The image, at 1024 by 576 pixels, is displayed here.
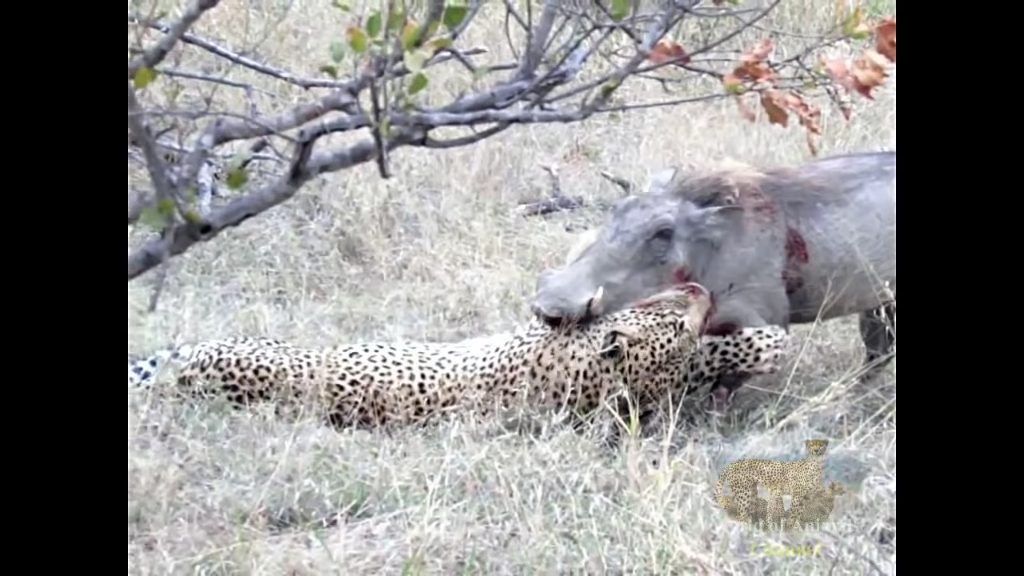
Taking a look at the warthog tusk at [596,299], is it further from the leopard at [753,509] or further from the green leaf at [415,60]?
the green leaf at [415,60]

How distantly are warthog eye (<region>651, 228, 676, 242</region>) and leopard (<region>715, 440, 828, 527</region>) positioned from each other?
0.54 metres

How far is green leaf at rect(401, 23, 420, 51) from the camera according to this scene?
129cm

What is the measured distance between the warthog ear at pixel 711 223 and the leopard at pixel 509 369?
0.43ft

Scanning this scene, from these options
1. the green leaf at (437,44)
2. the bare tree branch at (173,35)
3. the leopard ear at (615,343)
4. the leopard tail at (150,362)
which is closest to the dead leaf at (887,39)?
the green leaf at (437,44)

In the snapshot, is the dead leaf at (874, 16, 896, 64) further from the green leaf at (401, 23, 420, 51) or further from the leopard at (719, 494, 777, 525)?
the leopard at (719, 494, 777, 525)

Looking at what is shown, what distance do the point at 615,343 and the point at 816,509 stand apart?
580 mm

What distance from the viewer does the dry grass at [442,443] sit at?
2.38 metres

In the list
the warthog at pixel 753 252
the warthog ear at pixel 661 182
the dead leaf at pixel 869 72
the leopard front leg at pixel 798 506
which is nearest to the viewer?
the dead leaf at pixel 869 72

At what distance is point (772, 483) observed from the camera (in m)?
2.66

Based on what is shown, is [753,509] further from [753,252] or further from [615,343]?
[753,252]

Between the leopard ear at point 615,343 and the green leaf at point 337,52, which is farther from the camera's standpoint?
the leopard ear at point 615,343

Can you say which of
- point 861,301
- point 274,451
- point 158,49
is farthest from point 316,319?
point 158,49
